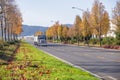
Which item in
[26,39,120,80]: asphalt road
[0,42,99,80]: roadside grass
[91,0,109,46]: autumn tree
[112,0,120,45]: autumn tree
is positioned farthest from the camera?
[91,0,109,46]: autumn tree

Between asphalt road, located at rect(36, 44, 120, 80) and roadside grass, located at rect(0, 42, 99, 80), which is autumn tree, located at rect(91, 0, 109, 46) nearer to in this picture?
asphalt road, located at rect(36, 44, 120, 80)

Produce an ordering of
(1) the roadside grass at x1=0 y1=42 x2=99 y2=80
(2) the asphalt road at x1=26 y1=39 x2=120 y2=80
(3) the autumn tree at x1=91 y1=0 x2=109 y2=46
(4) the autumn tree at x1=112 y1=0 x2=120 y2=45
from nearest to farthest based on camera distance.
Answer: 1. (1) the roadside grass at x1=0 y1=42 x2=99 y2=80
2. (2) the asphalt road at x1=26 y1=39 x2=120 y2=80
3. (4) the autumn tree at x1=112 y1=0 x2=120 y2=45
4. (3) the autumn tree at x1=91 y1=0 x2=109 y2=46

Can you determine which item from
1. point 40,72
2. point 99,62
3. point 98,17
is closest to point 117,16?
point 98,17

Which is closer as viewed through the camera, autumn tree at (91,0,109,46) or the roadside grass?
the roadside grass

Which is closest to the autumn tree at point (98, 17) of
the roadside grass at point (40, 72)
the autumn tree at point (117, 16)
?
the autumn tree at point (117, 16)

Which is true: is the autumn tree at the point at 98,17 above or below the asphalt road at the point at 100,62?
above

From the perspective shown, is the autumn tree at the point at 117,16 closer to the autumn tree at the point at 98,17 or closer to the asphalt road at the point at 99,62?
the autumn tree at the point at 98,17

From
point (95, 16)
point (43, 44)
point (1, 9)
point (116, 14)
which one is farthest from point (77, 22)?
point (1, 9)

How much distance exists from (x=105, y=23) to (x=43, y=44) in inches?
623

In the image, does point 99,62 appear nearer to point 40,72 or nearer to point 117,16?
point 40,72

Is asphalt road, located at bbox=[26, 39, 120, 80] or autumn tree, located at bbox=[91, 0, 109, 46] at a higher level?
autumn tree, located at bbox=[91, 0, 109, 46]

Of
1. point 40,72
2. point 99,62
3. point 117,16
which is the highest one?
point 117,16

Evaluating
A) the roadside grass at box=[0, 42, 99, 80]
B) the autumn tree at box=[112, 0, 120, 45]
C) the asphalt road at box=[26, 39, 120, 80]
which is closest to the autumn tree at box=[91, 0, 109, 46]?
the autumn tree at box=[112, 0, 120, 45]

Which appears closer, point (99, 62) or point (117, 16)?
point (99, 62)
